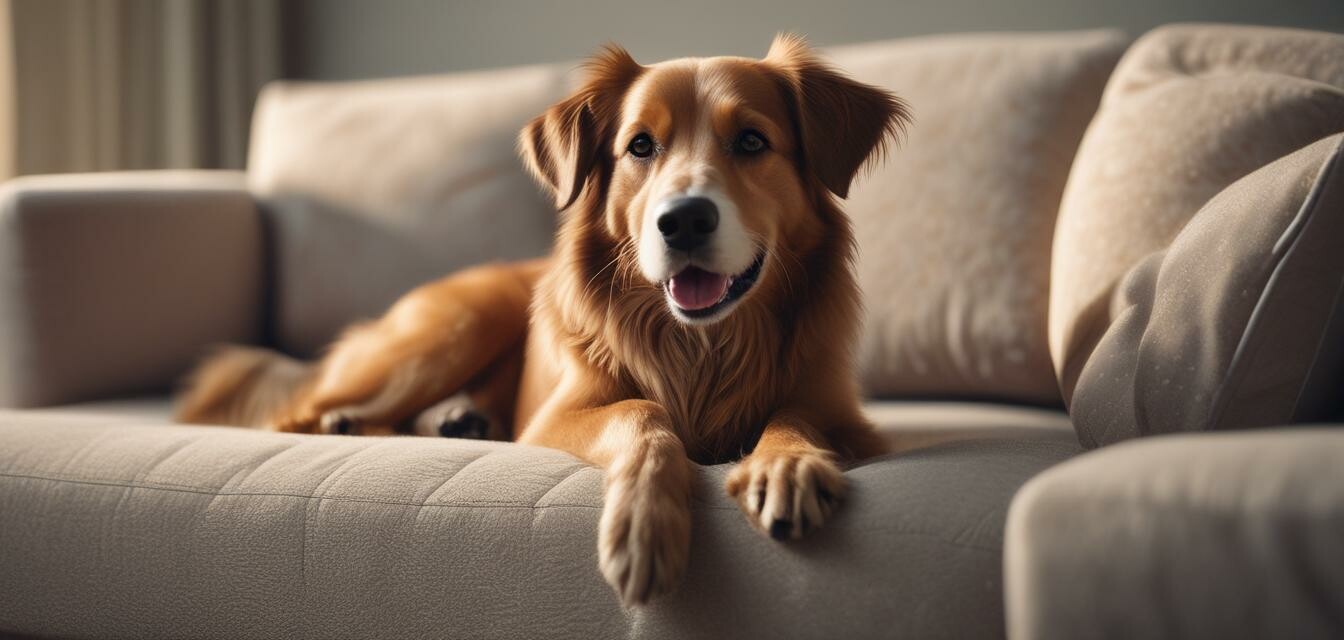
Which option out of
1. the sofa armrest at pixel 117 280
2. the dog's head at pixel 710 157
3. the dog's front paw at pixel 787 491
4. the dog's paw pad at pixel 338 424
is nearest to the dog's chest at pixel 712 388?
the dog's head at pixel 710 157

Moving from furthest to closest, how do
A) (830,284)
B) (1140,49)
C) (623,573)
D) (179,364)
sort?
(179,364)
(1140,49)
(830,284)
(623,573)

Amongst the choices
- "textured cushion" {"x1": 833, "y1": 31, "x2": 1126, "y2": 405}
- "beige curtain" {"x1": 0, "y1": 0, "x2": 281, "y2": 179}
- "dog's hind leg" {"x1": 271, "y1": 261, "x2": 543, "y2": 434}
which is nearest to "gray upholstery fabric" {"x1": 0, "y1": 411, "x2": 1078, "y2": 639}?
"dog's hind leg" {"x1": 271, "y1": 261, "x2": 543, "y2": 434}

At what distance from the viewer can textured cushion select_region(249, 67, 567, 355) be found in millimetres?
2711

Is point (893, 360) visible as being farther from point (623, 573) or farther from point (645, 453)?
point (623, 573)

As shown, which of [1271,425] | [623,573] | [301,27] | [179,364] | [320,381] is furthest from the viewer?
[301,27]

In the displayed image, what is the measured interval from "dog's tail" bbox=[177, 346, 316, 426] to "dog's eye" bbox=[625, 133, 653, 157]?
107 centimetres

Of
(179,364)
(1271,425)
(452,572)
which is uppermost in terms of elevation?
(1271,425)

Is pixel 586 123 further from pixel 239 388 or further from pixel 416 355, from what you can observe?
pixel 239 388

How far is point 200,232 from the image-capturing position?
102 inches

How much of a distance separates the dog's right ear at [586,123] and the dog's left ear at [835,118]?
0.89 feet

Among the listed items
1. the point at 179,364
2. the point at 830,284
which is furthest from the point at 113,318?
the point at 830,284

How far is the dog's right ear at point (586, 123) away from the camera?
5.84 ft

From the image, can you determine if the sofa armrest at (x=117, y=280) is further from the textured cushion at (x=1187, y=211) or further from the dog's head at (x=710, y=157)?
the textured cushion at (x=1187, y=211)

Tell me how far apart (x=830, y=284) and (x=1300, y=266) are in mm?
706
